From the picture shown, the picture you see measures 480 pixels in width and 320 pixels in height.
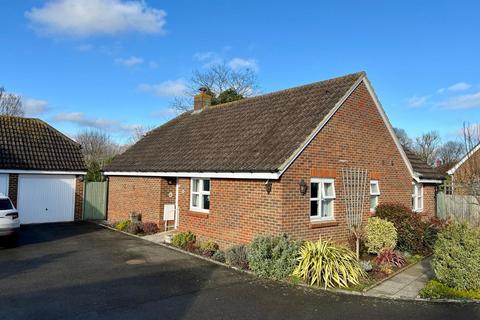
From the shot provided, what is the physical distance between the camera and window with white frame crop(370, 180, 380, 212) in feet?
45.5

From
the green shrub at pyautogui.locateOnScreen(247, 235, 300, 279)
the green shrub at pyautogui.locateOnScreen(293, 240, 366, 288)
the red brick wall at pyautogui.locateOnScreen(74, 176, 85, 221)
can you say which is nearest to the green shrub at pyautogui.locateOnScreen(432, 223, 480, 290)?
the green shrub at pyautogui.locateOnScreen(293, 240, 366, 288)

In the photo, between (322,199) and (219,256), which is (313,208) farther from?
(219,256)

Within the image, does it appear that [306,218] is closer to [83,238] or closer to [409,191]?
[409,191]

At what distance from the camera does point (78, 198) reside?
19.6 m

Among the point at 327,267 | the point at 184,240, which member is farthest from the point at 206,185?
the point at 327,267

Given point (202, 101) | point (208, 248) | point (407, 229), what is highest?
point (202, 101)

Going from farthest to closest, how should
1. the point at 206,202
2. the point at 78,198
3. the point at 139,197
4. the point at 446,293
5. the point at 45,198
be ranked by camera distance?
1. the point at 78,198
2. the point at 45,198
3. the point at 139,197
4. the point at 206,202
5. the point at 446,293

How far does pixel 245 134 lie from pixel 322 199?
3.64 meters

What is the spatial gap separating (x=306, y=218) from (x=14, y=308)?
7.36m

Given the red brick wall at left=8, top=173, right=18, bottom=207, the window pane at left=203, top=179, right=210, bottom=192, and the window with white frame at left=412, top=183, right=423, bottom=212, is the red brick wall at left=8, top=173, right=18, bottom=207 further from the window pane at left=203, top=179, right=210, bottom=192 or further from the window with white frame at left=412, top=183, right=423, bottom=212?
the window with white frame at left=412, top=183, right=423, bottom=212

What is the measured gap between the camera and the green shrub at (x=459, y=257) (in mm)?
8078

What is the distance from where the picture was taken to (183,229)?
14.1 m

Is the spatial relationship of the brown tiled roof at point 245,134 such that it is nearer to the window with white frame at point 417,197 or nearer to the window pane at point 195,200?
the window pane at point 195,200

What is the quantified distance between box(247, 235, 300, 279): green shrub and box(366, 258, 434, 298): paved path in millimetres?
1948
